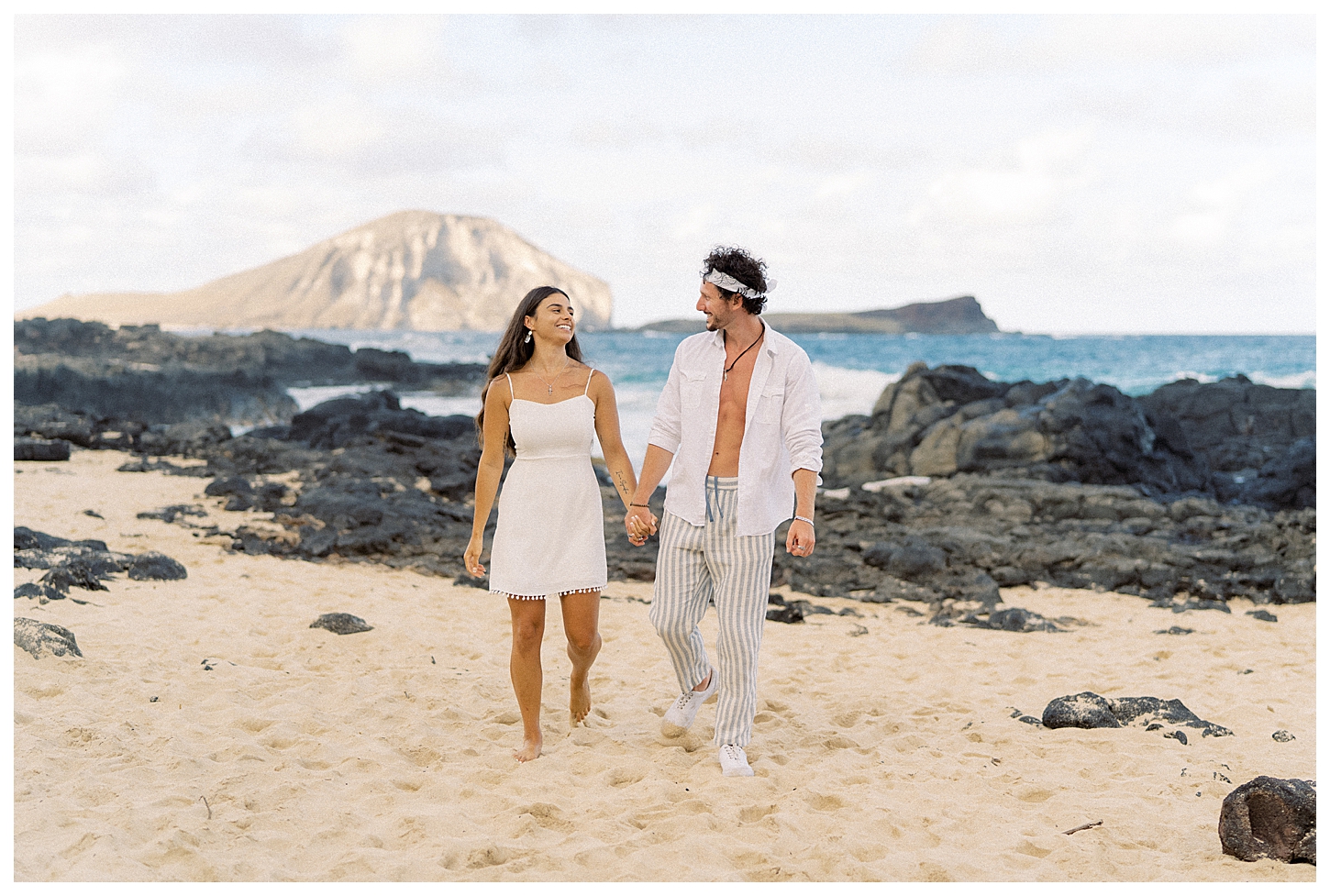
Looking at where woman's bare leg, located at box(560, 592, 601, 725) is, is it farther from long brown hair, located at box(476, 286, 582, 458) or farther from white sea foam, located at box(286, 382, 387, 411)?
white sea foam, located at box(286, 382, 387, 411)

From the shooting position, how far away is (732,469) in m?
4.29

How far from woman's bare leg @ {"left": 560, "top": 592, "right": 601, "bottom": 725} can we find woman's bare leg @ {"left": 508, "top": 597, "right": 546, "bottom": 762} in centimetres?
12

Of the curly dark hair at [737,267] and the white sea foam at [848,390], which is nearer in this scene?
the curly dark hair at [737,267]

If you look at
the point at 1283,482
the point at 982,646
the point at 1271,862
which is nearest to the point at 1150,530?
the point at 1283,482

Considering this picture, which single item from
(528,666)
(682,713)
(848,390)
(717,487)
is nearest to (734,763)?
(682,713)

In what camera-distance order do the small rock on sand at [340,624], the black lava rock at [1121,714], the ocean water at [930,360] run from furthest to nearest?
the ocean water at [930,360] → the small rock on sand at [340,624] → the black lava rock at [1121,714]

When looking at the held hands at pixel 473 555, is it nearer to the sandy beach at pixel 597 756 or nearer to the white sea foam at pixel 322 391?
the sandy beach at pixel 597 756

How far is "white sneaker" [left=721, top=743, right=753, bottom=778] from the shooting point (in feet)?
13.9

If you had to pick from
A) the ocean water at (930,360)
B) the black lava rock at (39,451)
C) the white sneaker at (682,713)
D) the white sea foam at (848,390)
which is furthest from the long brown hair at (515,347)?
the white sea foam at (848,390)

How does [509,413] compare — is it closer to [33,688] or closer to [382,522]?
[33,688]

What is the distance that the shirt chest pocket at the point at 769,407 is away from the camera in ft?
13.9

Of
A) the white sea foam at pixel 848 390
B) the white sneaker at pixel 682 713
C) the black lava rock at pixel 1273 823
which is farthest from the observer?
the white sea foam at pixel 848 390

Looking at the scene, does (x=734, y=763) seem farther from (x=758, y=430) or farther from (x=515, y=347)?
(x=515, y=347)

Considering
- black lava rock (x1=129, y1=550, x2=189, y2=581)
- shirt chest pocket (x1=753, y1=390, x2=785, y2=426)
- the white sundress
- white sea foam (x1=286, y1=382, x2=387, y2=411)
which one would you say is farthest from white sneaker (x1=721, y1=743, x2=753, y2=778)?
white sea foam (x1=286, y1=382, x2=387, y2=411)
